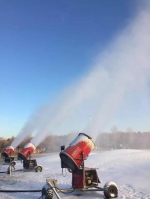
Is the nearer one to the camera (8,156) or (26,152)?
(26,152)

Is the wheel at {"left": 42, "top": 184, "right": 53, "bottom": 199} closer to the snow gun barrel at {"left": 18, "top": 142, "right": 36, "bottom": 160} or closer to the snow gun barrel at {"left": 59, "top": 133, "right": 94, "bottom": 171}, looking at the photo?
the snow gun barrel at {"left": 59, "top": 133, "right": 94, "bottom": 171}

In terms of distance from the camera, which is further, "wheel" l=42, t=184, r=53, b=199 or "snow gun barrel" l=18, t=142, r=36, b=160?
"snow gun barrel" l=18, t=142, r=36, b=160

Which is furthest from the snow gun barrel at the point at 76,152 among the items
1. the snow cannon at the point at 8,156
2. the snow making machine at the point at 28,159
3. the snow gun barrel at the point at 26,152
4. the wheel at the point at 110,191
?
the snow cannon at the point at 8,156

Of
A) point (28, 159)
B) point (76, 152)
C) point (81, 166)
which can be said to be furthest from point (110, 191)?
point (28, 159)

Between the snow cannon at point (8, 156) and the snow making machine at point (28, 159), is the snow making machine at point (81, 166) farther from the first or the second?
the snow cannon at point (8, 156)

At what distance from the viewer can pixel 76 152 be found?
40.5 feet

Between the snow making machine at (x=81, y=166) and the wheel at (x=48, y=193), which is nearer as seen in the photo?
the wheel at (x=48, y=193)

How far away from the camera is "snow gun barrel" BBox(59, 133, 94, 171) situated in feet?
39.9

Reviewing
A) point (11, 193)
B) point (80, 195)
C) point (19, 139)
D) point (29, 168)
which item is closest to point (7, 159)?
point (19, 139)

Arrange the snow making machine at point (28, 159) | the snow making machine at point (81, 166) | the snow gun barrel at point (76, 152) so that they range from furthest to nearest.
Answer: the snow making machine at point (28, 159)
the snow gun barrel at point (76, 152)
the snow making machine at point (81, 166)

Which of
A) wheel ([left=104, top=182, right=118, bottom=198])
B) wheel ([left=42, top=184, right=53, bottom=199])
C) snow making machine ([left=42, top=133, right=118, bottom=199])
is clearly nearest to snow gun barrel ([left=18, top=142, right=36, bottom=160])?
snow making machine ([left=42, top=133, right=118, bottom=199])

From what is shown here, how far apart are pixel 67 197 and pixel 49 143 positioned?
95967 mm

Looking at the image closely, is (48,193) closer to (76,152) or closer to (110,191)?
(76,152)

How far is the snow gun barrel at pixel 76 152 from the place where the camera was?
1216 centimetres
